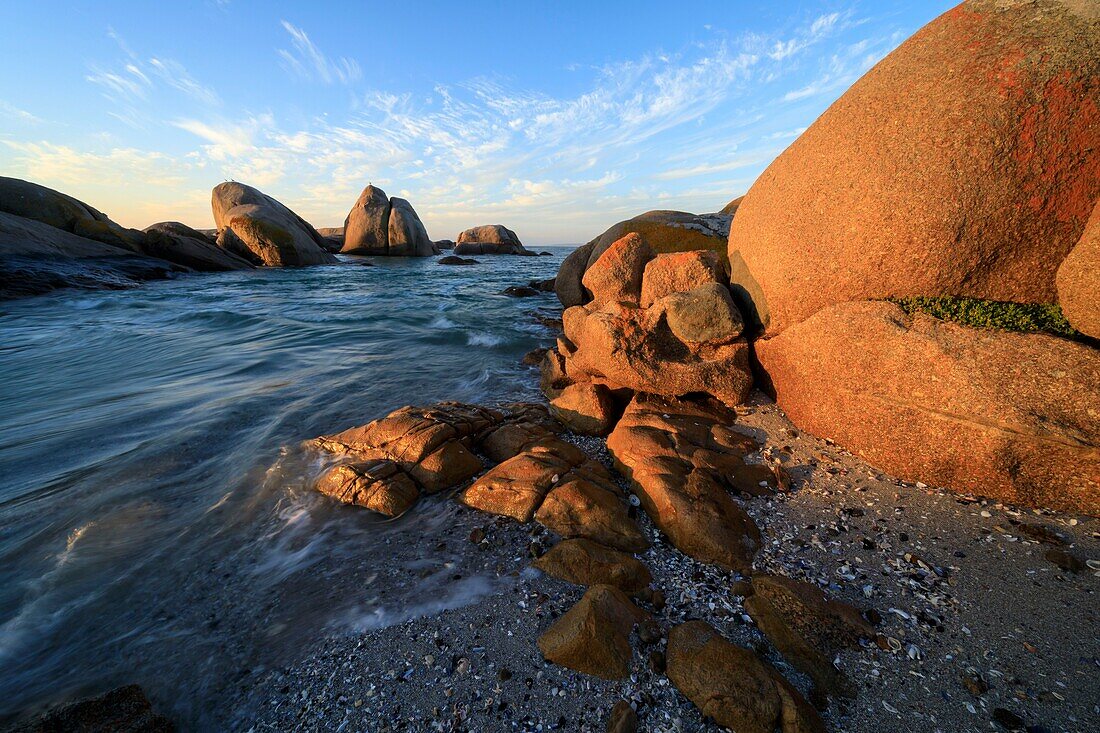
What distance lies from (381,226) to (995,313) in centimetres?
4870

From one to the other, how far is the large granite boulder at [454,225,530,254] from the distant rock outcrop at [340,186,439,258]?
436 inches

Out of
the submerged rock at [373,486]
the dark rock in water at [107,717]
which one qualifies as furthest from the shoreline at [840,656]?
the submerged rock at [373,486]

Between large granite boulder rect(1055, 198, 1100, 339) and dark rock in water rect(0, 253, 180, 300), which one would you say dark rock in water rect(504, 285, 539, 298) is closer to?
large granite boulder rect(1055, 198, 1100, 339)

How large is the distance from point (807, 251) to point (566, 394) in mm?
3677

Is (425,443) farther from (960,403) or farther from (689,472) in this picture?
(960,403)

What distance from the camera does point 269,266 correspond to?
3400cm

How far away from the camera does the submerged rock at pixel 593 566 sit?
306 cm

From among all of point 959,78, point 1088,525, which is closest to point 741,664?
point 1088,525

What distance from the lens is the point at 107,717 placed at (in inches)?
91.3

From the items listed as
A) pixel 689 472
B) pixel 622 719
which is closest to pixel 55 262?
pixel 689 472

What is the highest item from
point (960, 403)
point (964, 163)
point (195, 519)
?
point (964, 163)

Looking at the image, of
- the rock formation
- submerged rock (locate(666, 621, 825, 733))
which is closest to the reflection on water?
submerged rock (locate(666, 621, 825, 733))

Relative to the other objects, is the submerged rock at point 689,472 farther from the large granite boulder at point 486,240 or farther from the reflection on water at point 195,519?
the large granite boulder at point 486,240

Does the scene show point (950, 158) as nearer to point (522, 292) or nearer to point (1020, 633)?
point (1020, 633)
